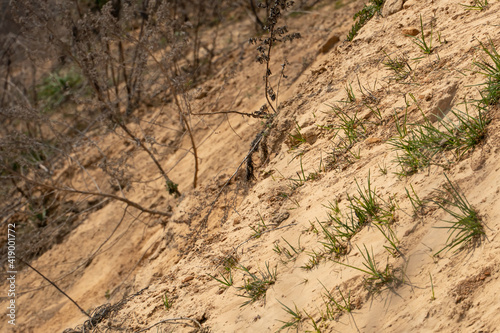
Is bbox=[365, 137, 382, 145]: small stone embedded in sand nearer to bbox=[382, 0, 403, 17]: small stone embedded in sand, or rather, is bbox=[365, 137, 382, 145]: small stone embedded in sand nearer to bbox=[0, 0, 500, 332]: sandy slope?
bbox=[0, 0, 500, 332]: sandy slope

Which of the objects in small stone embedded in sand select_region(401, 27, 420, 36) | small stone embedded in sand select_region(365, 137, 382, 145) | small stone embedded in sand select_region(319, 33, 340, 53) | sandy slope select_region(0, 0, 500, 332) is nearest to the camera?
sandy slope select_region(0, 0, 500, 332)

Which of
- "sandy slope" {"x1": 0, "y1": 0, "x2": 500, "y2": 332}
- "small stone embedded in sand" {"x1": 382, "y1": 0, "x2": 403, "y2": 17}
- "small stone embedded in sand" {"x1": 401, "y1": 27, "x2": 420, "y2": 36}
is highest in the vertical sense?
"small stone embedded in sand" {"x1": 382, "y1": 0, "x2": 403, "y2": 17}

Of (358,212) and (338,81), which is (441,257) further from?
(338,81)

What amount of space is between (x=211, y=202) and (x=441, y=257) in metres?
2.12

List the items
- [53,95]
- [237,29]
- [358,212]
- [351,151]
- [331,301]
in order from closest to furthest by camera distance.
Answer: [331,301], [358,212], [351,151], [237,29], [53,95]

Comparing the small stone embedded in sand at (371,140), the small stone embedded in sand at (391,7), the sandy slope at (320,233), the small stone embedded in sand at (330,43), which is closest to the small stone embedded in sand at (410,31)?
the sandy slope at (320,233)

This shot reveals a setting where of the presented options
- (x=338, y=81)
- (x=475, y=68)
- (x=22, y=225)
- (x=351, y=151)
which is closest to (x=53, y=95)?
(x=22, y=225)

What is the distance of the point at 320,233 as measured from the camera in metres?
2.58

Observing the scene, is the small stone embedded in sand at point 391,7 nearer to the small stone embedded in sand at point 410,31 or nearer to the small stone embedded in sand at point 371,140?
the small stone embedded in sand at point 410,31

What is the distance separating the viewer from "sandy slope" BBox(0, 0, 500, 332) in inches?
78.2

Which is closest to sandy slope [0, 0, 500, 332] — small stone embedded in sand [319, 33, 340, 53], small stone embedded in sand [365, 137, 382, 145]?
small stone embedded in sand [365, 137, 382, 145]

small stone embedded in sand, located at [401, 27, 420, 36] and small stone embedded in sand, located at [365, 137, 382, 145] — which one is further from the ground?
small stone embedded in sand, located at [401, 27, 420, 36]

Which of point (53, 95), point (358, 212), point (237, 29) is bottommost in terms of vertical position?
point (358, 212)

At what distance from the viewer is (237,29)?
25.7ft
